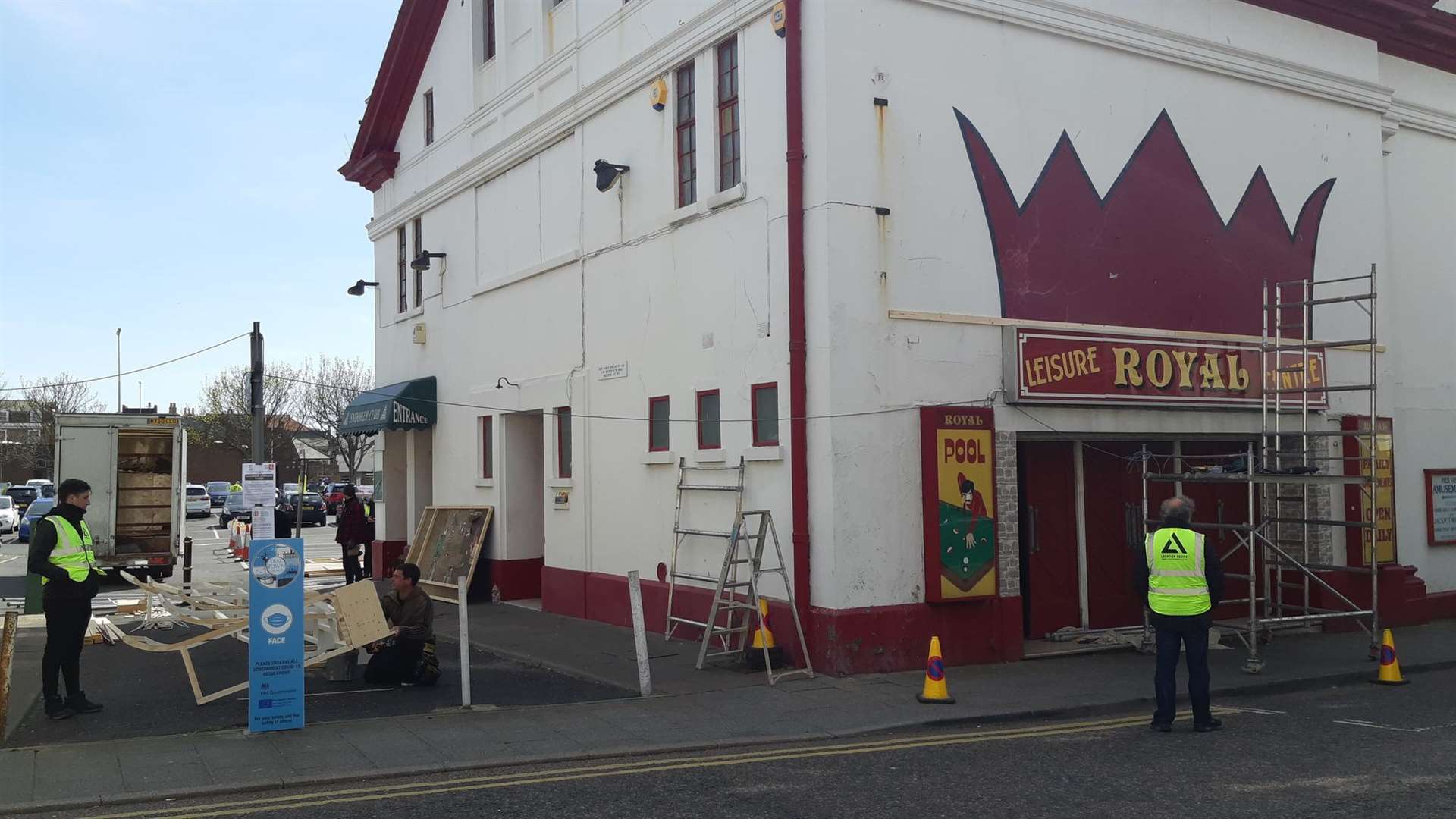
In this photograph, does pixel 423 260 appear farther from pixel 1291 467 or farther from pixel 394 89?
pixel 1291 467

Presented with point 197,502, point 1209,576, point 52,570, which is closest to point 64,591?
point 52,570

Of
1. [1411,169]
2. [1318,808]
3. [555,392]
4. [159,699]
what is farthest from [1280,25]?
[159,699]

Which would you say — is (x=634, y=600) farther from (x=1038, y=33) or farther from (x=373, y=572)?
(x=373, y=572)

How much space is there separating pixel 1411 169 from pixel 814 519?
1111cm

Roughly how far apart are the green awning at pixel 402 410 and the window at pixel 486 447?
2114 millimetres

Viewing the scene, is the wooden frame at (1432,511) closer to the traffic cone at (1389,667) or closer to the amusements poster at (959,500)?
the traffic cone at (1389,667)

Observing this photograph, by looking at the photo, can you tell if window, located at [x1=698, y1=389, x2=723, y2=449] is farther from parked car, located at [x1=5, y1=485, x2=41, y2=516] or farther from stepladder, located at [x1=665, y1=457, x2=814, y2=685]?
parked car, located at [x1=5, y1=485, x2=41, y2=516]

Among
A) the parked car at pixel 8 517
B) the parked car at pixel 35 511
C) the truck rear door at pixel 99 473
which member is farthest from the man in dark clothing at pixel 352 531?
the parked car at pixel 8 517

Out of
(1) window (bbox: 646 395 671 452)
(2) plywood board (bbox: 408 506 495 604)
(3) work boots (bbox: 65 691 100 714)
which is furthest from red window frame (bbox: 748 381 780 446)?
(2) plywood board (bbox: 408 506 495 604)

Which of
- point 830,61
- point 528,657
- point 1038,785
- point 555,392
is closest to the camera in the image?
point 1038,785

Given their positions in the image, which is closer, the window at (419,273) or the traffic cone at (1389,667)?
the traffic cone at (1389,667)

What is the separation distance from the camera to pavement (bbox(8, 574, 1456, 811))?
312 inches

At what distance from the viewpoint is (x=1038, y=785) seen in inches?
301

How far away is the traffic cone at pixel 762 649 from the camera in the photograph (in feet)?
39.5
